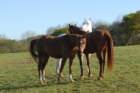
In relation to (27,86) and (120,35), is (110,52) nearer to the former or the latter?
(27,86)

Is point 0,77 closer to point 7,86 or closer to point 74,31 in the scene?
point 7,86

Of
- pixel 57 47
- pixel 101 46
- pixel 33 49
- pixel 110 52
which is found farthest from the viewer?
pixel 33 49

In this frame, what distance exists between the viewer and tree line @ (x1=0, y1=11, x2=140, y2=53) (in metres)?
55.5

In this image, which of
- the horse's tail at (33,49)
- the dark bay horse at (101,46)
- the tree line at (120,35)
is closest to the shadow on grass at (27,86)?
the horse's tail at (33,49)

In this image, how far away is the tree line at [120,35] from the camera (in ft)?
182

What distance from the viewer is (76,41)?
1472 cm

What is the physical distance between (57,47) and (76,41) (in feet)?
2.53

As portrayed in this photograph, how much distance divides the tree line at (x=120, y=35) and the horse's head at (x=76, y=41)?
1463 inches

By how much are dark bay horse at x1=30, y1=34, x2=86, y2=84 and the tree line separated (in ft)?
120

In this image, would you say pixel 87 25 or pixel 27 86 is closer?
pixel 27 86

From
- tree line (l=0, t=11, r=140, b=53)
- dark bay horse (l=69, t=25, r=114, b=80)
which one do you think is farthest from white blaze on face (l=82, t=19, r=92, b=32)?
tree line (l=0, t=11, r=140, b=53)

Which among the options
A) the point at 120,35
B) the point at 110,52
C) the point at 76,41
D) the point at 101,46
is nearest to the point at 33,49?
the point at 76,41

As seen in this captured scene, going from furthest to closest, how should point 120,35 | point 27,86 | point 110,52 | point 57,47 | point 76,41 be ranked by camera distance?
point 120,35, point 110,52, point 57,47, point 27,86, point 76,41

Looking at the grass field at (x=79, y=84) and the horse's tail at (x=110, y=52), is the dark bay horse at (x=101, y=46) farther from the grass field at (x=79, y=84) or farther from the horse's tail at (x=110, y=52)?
the grass field at (x=79, y=84)
